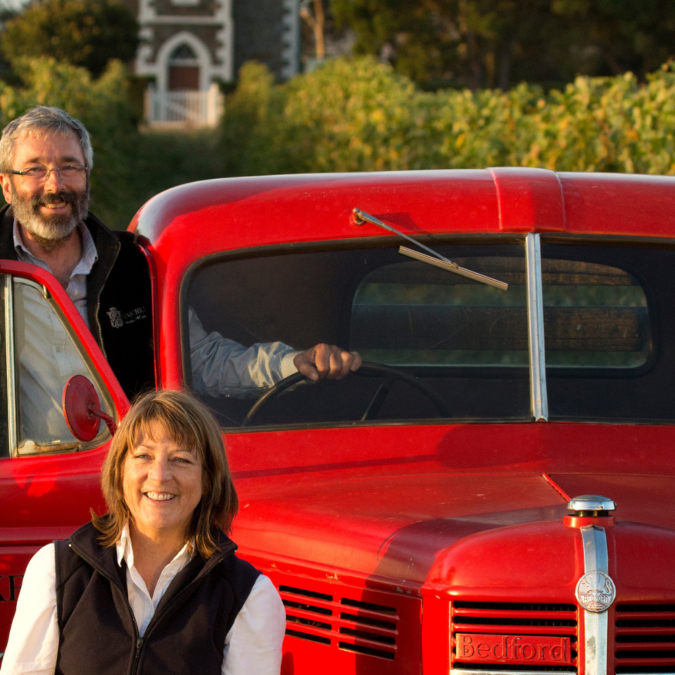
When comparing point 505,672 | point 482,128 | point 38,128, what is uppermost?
point 482,128

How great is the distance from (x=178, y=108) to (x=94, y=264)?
3967 cm

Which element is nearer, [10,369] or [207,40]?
[10,369]

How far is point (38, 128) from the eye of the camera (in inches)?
129

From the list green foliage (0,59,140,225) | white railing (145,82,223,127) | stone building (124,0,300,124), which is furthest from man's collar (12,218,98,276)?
stone building (124,0,300,124)

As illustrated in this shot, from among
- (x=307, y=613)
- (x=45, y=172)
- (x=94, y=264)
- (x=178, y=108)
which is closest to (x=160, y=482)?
(x=307, y=613)

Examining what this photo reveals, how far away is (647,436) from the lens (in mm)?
2883

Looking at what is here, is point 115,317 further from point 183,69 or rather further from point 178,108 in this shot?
point 183,69

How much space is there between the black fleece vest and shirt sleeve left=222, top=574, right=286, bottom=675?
0.06 ft

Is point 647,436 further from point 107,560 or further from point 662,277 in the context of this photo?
point 107,560

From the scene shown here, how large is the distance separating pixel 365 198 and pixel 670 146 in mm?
6633

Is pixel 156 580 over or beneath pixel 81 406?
beneath

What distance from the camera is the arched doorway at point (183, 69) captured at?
46.7 metres

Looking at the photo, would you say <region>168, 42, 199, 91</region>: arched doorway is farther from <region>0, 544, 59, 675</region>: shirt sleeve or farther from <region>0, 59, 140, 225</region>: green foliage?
<region>0, 544, 59, 675</region>: shirt sleeve

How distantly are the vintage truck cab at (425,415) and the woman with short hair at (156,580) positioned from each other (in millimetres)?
257
